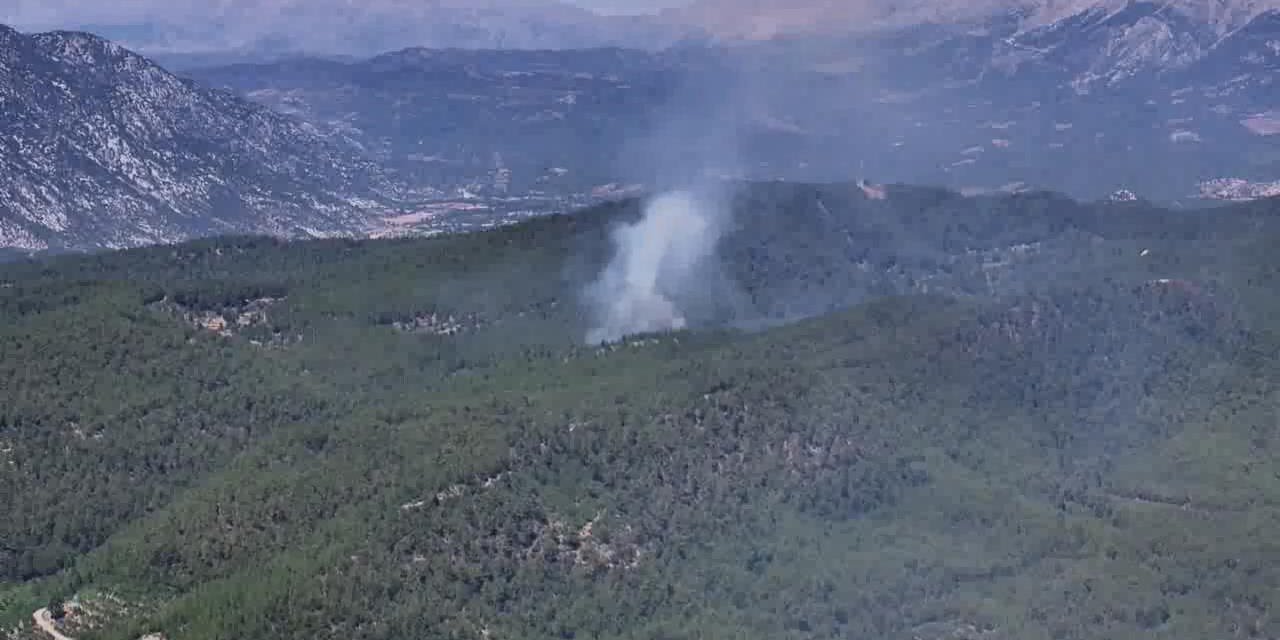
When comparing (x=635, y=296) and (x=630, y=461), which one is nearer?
(x=630, y=461)

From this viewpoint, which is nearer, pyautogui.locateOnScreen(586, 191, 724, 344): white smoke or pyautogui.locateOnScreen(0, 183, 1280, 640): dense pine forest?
pyautogui.locateOnScreen(0, 183, 1280, 640): dense pine forest

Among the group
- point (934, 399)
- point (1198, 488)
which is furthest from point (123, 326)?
point (1198, 488)

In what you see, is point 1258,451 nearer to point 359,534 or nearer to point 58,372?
point 359,534

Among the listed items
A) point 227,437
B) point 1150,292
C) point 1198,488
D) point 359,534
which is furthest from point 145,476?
point 1150,292

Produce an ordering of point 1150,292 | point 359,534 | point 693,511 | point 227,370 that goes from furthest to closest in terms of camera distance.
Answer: point 1150,292 < point 227,370 < point 693,511 < point 359,534

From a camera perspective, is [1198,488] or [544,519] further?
[1198,488]

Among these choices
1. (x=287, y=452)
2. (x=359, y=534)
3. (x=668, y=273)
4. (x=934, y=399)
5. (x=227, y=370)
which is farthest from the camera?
(x=668, y=273)

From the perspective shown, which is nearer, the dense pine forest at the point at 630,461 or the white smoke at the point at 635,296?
the dense pine forest at the point at 630,461

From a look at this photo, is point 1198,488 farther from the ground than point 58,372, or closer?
→ closer
